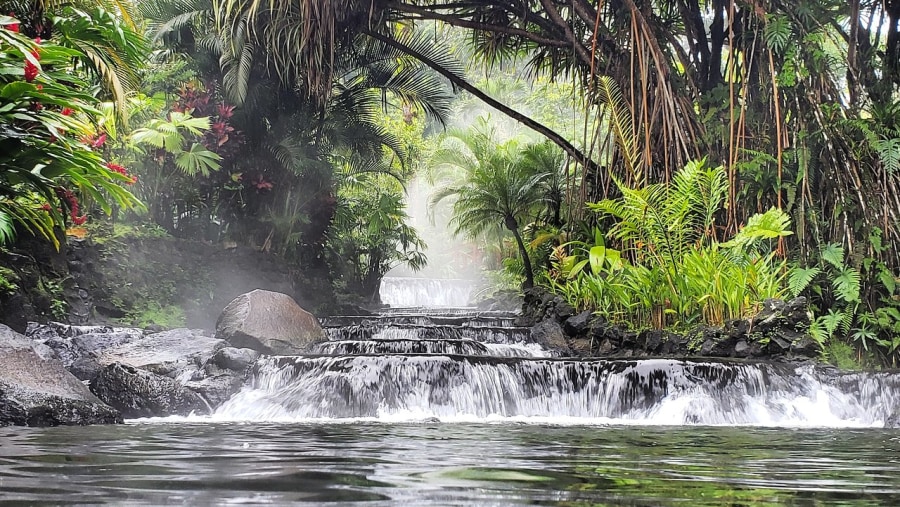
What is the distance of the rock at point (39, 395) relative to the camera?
505 cm

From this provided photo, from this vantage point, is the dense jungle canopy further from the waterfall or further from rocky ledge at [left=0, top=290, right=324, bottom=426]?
the waterfall

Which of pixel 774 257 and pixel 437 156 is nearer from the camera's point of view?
pixel 774 257

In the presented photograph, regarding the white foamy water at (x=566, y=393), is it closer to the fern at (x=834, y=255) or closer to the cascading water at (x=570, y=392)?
the cascading water at (x=570, y=392)

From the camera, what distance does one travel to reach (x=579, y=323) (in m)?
9.42

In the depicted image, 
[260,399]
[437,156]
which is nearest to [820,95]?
[260,399]

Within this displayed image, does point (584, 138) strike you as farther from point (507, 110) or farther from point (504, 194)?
point (504, 194)

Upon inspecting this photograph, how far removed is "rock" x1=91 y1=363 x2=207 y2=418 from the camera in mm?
6500

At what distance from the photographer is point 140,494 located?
175 cm

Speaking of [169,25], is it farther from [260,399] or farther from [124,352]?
[260,399]

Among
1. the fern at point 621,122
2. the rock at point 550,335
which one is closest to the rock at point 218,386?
the rock at point 550,335

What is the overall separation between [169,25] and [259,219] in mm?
3460

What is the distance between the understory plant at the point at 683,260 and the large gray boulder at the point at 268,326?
10.8ft

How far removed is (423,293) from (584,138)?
15.2m

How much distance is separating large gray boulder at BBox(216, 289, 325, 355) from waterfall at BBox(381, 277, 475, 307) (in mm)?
12640
